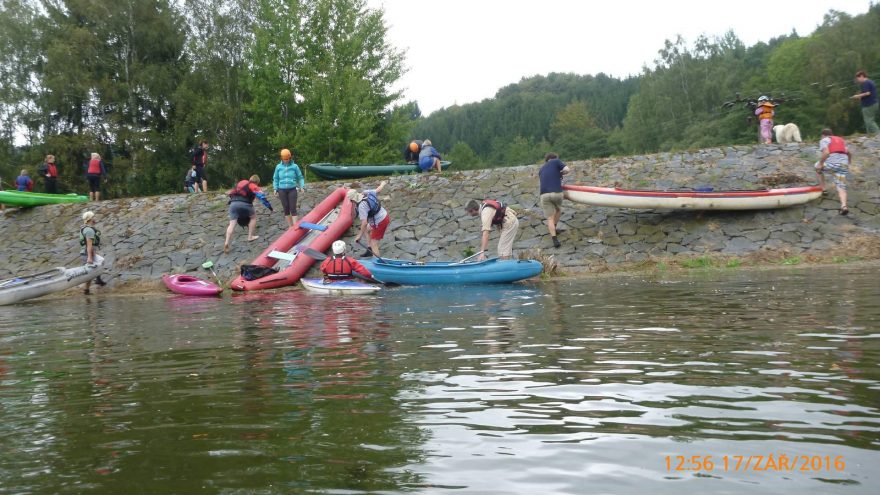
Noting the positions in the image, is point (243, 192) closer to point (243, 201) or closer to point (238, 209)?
point (243, 201)

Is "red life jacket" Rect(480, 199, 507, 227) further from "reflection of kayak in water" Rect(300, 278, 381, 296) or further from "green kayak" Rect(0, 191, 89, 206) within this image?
"green kayak" Rect(0, 191, 89, 206)

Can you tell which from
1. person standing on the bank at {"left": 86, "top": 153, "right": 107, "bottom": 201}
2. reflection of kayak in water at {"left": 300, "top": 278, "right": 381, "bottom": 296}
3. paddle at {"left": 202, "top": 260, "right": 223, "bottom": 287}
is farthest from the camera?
person standing on the bank at {"left": 86, "top": 153, "right": 107, "bottom": 201}

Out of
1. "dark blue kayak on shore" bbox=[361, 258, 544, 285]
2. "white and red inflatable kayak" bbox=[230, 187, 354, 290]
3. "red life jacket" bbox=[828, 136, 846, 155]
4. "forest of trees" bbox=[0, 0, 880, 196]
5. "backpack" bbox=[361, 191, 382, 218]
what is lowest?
"dark blue kayak on shore" bbox=[361, 258, 544, 285]

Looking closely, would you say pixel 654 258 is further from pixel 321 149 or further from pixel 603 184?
pixel 321 149

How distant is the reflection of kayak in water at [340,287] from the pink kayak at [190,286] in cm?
212

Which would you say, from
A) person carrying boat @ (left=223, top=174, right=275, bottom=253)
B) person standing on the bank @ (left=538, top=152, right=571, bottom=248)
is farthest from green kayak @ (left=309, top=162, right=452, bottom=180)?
person standing on the bank @ (left=538, top=152, right=571, bottom=248)

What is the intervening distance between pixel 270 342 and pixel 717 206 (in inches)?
443

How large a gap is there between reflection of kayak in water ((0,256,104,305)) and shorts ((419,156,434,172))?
866 centimetres

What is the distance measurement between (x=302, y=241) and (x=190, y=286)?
9.30ft

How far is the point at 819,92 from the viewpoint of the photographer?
45094mm

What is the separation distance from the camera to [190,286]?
15.4m

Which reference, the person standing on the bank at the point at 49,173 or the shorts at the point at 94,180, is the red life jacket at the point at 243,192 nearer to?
the shorts at the point at 94,180

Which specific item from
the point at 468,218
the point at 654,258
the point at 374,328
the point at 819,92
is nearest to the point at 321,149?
the point at 468,218

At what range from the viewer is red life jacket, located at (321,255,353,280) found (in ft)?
46.0
